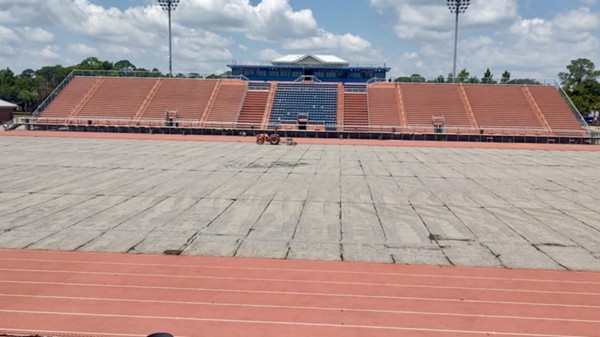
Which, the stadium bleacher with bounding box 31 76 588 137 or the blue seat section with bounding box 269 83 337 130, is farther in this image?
the blue seat section with bounding box 269 83 337 130

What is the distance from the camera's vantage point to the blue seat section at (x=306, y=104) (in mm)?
53416

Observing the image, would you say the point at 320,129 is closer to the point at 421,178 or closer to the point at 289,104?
the point at 289,104

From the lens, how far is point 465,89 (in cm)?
5822

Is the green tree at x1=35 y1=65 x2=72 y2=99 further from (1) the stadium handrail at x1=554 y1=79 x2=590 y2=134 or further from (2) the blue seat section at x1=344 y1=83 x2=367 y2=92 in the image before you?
(1) the stadium handrail at x1=554 y1=79 x2=590 y2=134

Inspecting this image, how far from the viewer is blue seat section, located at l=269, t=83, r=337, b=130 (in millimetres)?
53416

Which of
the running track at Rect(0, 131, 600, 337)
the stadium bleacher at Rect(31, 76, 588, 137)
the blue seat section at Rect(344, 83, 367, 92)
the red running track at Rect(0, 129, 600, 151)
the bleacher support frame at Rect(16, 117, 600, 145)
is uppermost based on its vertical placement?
the blue seat section at Rect(344, 83, 367, 92)

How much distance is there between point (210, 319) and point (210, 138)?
36328 millimetres

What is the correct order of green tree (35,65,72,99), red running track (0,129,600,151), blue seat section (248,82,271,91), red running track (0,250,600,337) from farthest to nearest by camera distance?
1. green tree (35,65,72,99)
2. blue seat section (248,82,271,91)
3. red running track (0,129,600,151)
4. red running track (0,250,600,337)

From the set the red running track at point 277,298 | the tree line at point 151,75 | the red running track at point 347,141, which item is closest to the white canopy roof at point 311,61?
the tree line at point 151,75

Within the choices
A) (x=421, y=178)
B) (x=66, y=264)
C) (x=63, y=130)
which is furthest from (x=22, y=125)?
(x=66, y=264)

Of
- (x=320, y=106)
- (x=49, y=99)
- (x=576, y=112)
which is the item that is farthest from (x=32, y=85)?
(x=576, y=112)

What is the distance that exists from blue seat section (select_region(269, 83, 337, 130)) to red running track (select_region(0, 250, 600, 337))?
129ft

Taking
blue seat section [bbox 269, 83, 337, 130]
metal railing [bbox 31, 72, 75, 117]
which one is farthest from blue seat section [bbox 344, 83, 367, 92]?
metal railing [bbox 31, 72, 75, 117]

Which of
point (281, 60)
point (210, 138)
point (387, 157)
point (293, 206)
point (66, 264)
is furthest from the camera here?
point (281, 60)
